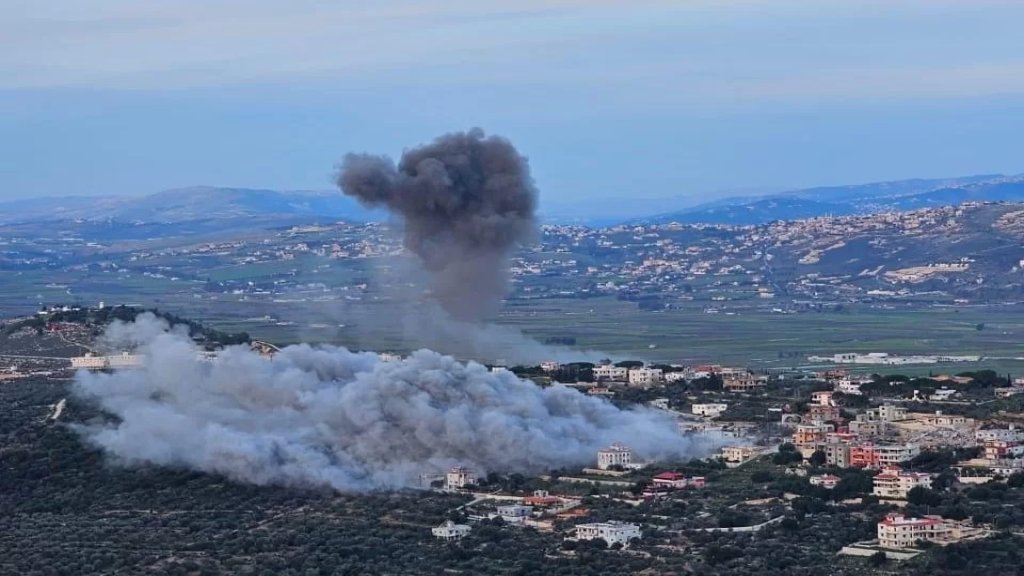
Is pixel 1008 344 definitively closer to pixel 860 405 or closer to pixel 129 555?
pixel 860 405

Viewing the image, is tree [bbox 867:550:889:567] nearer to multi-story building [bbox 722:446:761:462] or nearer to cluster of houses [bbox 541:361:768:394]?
multi-story building [bbox 722:446:761:462]

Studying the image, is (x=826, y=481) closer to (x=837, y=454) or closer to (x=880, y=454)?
(x=880, y=454)

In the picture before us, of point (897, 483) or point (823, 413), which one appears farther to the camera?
point (823, 413)

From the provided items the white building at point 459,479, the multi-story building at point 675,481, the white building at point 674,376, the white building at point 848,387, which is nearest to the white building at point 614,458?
the multi-story building at point 675,481

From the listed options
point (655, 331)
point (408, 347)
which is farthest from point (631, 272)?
point (408, 347)

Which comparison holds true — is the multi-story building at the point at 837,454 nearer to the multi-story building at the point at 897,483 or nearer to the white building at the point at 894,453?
the white building at the point at 894,453

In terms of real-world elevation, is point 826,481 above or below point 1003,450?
below

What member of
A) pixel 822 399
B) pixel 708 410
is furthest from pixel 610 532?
pixel 822 399

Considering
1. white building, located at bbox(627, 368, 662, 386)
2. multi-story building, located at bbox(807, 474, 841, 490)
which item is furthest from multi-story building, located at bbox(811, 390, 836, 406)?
multi-story building, located at bbox(807, 474, 841, 490)
